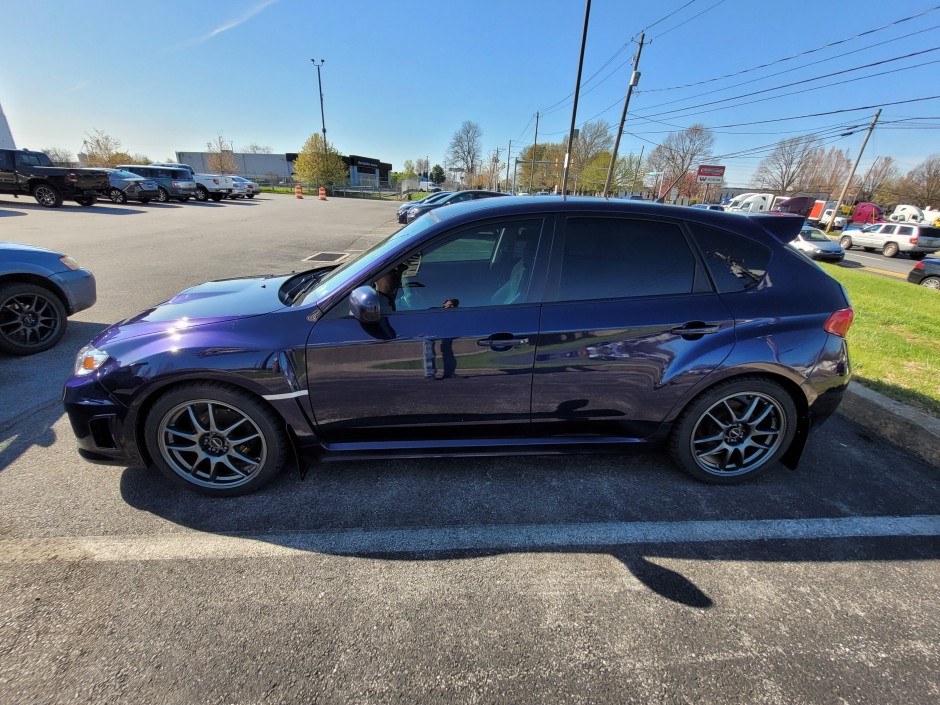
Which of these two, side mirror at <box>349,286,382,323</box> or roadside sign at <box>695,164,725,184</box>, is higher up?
roadside sign at <box>695,164,725,184</box>

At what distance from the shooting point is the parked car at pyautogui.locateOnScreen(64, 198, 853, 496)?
234cm

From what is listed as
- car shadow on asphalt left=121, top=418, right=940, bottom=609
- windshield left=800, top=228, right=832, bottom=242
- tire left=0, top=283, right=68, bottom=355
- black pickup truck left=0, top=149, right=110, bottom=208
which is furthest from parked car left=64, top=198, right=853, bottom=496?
black pickup truck left=0, top=149, right=110, bottom=208

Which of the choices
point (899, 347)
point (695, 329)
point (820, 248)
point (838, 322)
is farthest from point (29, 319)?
point (820, 248)

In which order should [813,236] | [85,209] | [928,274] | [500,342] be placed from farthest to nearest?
[813,236] → [85,209] → [928,274] → [500,342]

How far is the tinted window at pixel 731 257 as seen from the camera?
101 inches

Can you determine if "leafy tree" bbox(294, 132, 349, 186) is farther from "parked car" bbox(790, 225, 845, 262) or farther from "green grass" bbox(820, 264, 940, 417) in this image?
"green grass" bbox(820, 264, 940, 417)

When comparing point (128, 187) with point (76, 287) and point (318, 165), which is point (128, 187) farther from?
point (318, 165)

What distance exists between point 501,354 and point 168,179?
29.2 meters

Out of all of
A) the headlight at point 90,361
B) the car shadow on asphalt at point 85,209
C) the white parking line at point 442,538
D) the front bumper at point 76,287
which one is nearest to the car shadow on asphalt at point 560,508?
the white parking line at point 442,538

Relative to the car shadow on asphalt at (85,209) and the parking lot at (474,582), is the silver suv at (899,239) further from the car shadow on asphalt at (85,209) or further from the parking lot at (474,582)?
the car shadow on asphalt at (85,209)

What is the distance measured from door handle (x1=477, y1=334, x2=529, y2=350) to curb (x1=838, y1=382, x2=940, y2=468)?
→ 3.07 meters

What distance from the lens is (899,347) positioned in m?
4.77

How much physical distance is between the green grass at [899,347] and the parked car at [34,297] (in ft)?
26.1

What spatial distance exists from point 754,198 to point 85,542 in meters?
48.4
